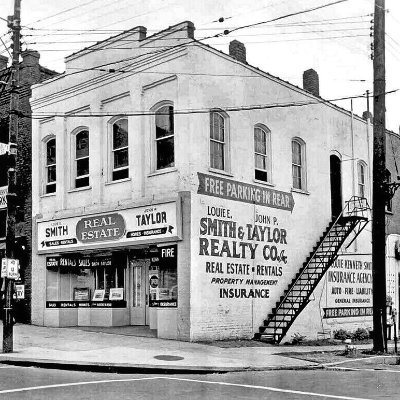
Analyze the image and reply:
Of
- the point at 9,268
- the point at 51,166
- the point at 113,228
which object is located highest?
the point at 51,166

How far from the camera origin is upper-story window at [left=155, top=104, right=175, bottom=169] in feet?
65.8

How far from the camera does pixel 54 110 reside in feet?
77.3

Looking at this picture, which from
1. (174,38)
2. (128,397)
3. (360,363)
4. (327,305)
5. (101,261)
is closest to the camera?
(128,397)

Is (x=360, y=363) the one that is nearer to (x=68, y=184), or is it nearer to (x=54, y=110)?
(x=68, y=184)

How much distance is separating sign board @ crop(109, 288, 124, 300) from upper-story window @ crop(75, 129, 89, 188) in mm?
3711

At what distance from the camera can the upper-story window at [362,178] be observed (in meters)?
27.5

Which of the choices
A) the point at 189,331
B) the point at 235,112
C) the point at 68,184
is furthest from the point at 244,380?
the point at 68,184

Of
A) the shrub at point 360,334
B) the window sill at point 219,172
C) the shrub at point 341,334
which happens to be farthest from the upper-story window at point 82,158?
the shrub at point 360,334

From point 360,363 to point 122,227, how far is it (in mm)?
8264

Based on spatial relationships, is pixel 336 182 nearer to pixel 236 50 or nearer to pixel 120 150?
pixel 236 50

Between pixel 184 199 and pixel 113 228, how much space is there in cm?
290

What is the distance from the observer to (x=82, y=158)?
896 inches

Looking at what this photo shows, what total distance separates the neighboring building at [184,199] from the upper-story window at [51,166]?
0.26ft

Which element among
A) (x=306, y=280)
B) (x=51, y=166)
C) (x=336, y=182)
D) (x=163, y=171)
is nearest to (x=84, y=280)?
(x=51, y=166)
